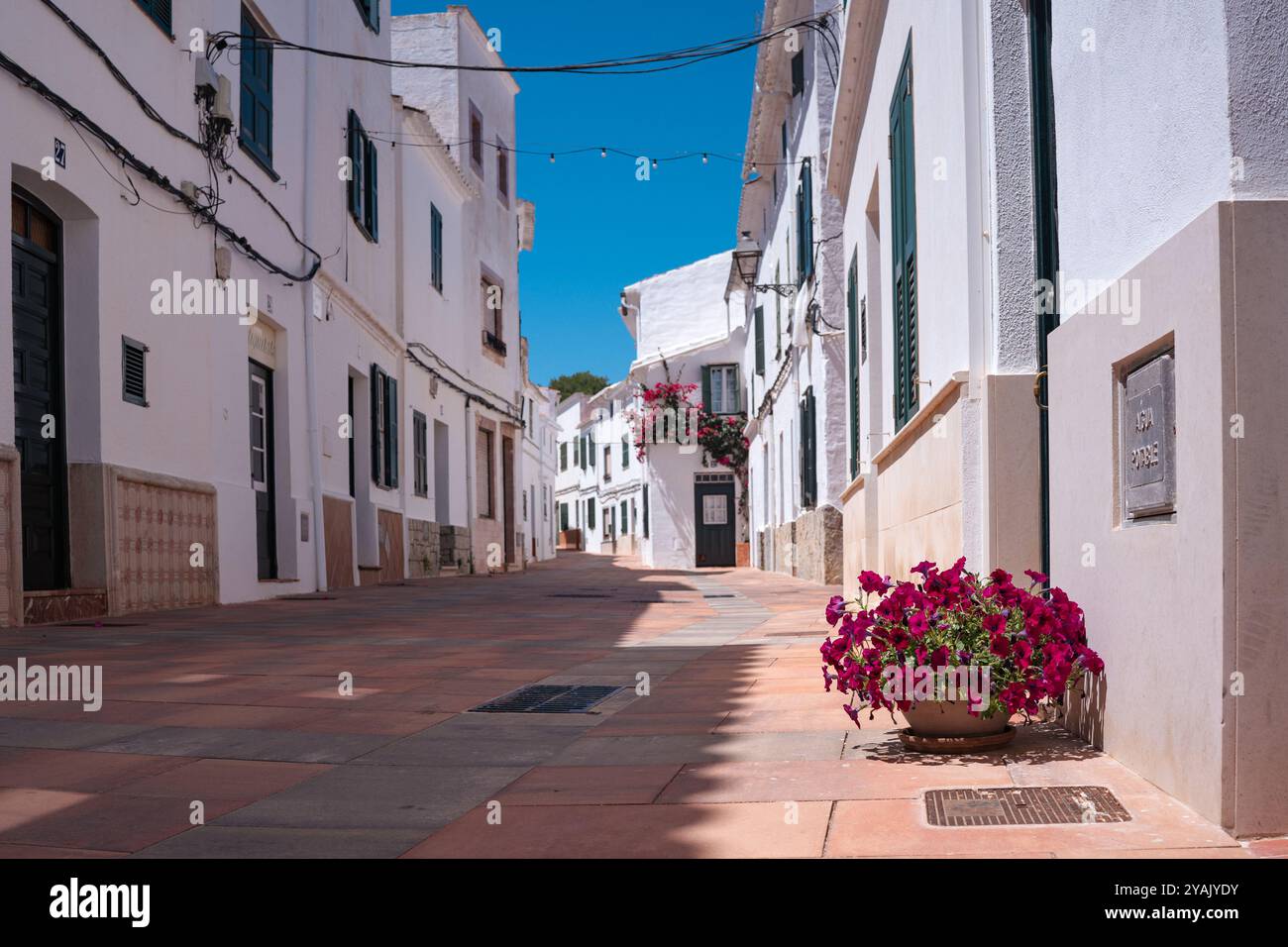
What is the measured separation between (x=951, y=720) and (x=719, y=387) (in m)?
29.0

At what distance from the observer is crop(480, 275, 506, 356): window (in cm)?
2534

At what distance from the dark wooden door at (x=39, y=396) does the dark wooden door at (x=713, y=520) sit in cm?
2526

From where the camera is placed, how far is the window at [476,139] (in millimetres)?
23750

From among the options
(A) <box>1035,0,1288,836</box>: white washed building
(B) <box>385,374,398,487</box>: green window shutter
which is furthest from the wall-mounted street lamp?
(A) <box>1035,0,1288,836</box>: white washed building

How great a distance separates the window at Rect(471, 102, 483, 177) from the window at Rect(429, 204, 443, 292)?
2.92m

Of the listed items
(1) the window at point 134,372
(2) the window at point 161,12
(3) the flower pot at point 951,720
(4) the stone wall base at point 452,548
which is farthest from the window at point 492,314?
(3) the flower pot at point 951,720

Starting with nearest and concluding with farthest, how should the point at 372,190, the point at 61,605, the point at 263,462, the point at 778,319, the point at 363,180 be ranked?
1. the point at 61,605
2. the point at 263,462
3. the point at 363,180
4. the point at 372,190
5. the point at 778,319

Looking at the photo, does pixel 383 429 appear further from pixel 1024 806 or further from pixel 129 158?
pixel 1024 806

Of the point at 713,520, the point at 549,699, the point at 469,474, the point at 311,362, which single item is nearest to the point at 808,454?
the point at 311,362

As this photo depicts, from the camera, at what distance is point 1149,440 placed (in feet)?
10.3

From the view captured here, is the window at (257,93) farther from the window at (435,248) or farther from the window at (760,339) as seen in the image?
the window at (760,339)

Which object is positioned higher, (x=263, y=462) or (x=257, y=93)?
(x=257, y=93)
